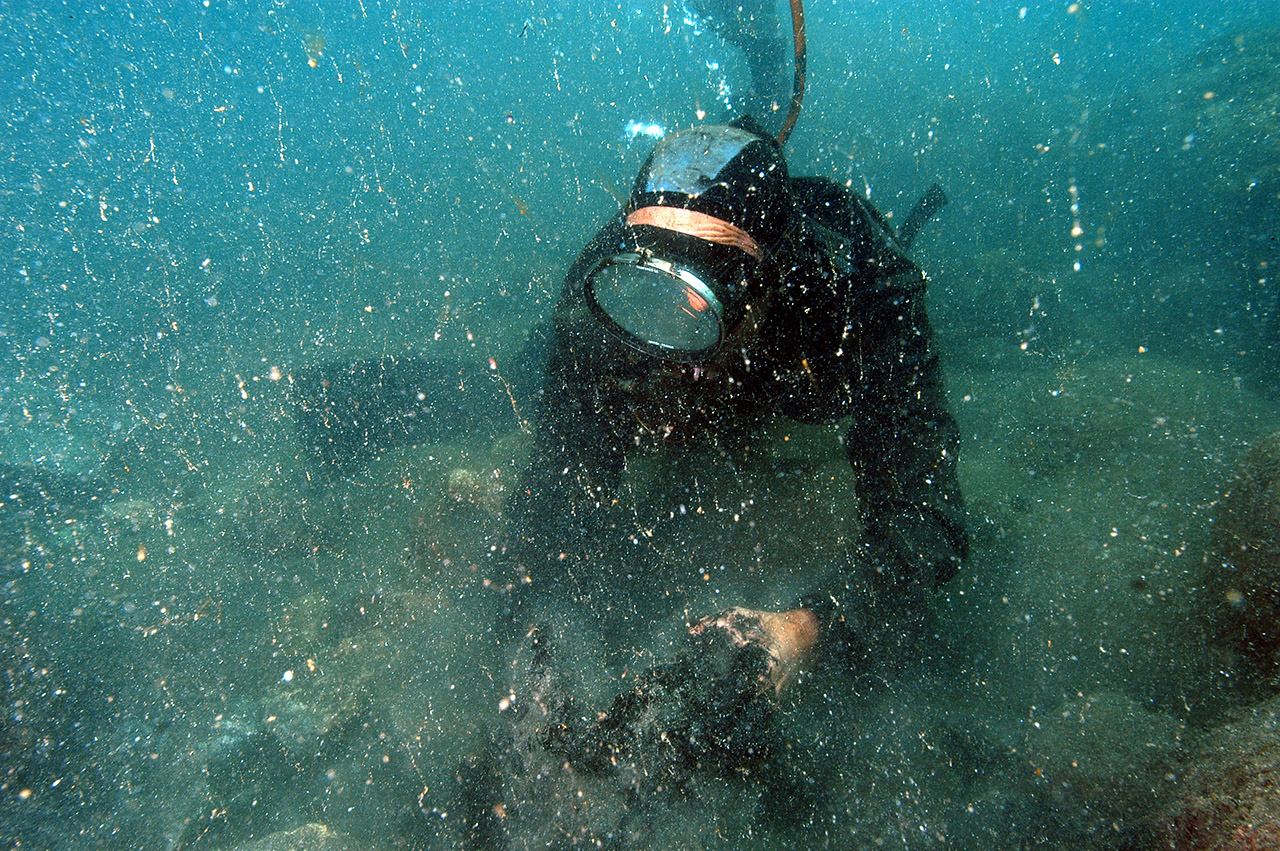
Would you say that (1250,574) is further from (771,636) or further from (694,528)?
(694,528)

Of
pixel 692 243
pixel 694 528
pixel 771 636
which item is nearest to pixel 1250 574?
pixel 771 636

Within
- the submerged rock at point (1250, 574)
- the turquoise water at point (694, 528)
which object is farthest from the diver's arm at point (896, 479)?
the submerged rock at point (1250, 574)

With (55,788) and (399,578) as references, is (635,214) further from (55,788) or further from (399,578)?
(55,788)

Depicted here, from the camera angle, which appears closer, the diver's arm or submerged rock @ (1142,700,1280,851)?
submerged rock @ (1142,700,1280,851)

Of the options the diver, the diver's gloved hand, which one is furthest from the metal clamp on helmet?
the diver's gloved hand

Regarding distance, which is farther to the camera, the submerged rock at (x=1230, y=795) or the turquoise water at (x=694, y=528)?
the turquoise water at (x=694, y=528)

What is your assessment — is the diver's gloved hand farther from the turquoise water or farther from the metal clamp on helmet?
the metal clamp on helmet

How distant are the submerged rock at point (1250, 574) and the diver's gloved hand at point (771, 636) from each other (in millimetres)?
2124

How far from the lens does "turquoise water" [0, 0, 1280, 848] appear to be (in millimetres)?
2746

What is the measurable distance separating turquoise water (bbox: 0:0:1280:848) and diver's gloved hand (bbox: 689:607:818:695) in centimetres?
29

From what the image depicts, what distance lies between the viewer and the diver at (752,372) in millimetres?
2211

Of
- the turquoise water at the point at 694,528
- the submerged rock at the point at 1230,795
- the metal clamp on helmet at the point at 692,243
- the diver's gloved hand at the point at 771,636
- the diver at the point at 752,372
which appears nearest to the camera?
the submerged rock at the point at 1230,795

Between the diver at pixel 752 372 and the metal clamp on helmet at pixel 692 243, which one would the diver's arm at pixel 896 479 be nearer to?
the diver at pixel 752 372

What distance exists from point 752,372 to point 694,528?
1363mm
